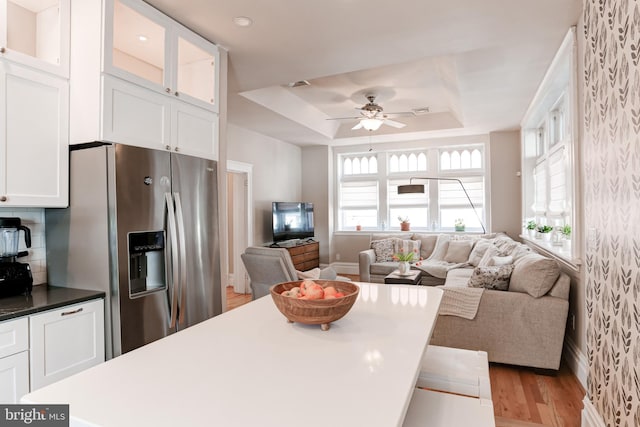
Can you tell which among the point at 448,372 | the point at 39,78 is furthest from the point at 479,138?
the point at 39,78

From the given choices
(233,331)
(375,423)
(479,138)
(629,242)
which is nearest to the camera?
(375,423)

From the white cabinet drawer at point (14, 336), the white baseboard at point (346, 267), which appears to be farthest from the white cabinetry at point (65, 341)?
the white baseboard at point (346, 267)

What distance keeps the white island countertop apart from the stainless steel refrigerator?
3.13 ft

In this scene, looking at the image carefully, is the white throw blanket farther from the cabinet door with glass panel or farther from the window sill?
the cabinet door with glass panel

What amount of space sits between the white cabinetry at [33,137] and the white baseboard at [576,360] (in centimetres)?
364

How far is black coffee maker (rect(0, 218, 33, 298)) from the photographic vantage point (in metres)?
1.94

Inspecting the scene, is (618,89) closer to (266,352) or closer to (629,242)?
(629,242)

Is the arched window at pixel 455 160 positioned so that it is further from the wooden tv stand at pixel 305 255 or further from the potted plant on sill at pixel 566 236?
the potted plant on sill at pixel 566 236

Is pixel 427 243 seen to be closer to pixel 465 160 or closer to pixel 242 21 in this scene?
pixel 465 160

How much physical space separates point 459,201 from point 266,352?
6.38 meters

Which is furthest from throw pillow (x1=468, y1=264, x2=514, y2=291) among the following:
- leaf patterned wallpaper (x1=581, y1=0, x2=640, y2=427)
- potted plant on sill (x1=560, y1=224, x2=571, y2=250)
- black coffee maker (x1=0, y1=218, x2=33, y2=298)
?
black coffee maker (x1=0, y1=218, x2=33, y2=298)

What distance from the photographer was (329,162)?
7.41 meters

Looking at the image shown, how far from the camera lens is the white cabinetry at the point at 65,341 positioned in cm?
173

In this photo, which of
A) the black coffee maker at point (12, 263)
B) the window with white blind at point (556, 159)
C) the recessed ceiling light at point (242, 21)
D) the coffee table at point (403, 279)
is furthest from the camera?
the coffee table at point (403, 279)
